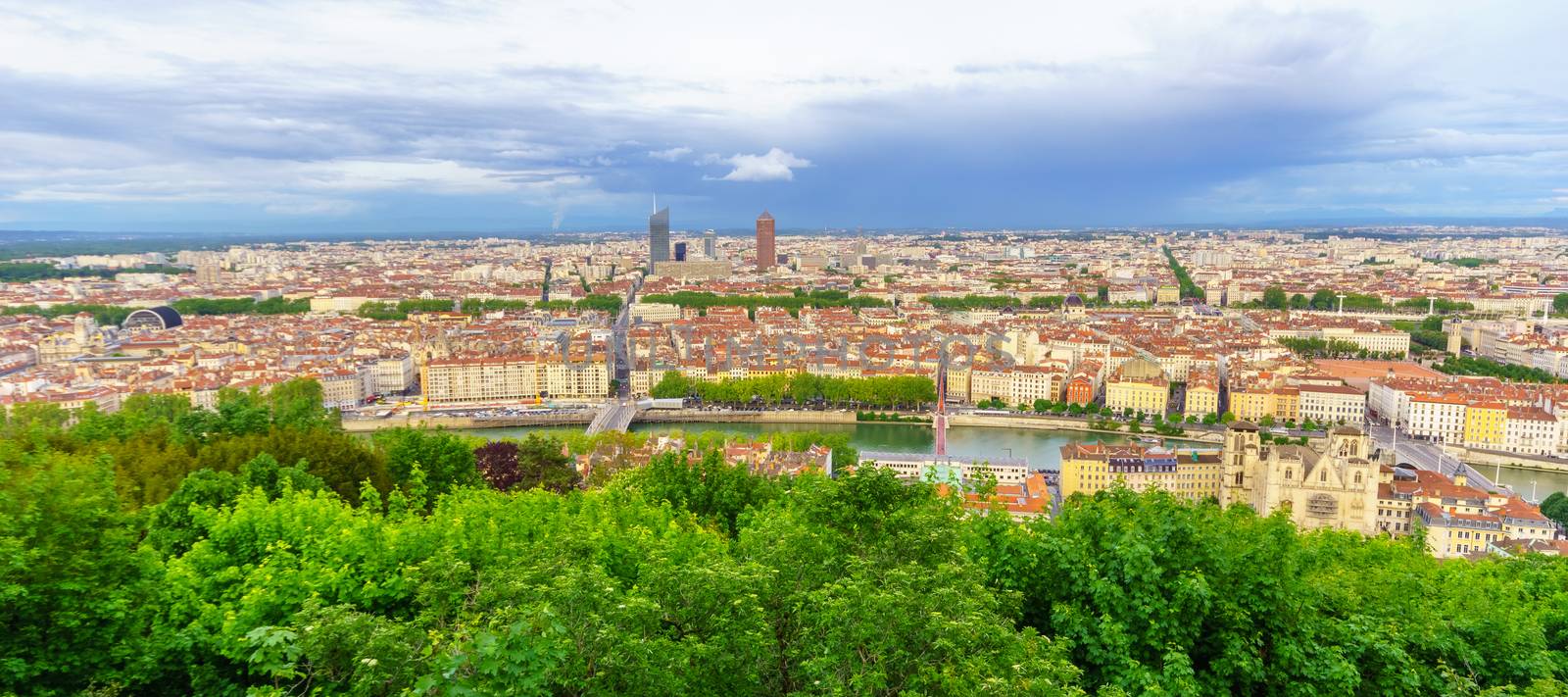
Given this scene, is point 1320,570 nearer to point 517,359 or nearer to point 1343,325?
point 517,359

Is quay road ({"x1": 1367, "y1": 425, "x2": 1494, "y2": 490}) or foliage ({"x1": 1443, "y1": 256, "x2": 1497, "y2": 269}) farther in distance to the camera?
foliage ({"x1": 1443, "y1": 256, "x2": 1497, "y2": 269})

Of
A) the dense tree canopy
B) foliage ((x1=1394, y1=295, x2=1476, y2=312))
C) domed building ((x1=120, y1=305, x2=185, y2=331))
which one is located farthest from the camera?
foliage ((x1=1394, y1=295, x2=1476, y2=312))

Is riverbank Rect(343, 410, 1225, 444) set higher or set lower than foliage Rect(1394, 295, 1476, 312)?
lower

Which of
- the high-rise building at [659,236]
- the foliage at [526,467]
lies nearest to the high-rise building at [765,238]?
the high-rise building at [659,236]

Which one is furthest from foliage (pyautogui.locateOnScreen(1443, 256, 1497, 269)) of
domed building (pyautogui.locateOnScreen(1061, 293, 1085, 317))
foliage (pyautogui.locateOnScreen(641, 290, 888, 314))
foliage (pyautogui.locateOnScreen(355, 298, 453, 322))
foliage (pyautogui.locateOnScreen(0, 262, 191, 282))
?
foliage (pyautogui.locateOnScreen(0, 262, 191, 282))

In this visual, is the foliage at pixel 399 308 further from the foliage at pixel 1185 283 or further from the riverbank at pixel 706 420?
the foliage at pixel 1185 283

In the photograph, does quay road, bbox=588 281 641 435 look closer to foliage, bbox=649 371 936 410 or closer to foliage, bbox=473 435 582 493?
foliage, bbox=649 371 936 410

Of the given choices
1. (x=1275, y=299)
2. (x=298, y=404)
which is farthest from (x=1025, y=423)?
(x=1275, y=299)
